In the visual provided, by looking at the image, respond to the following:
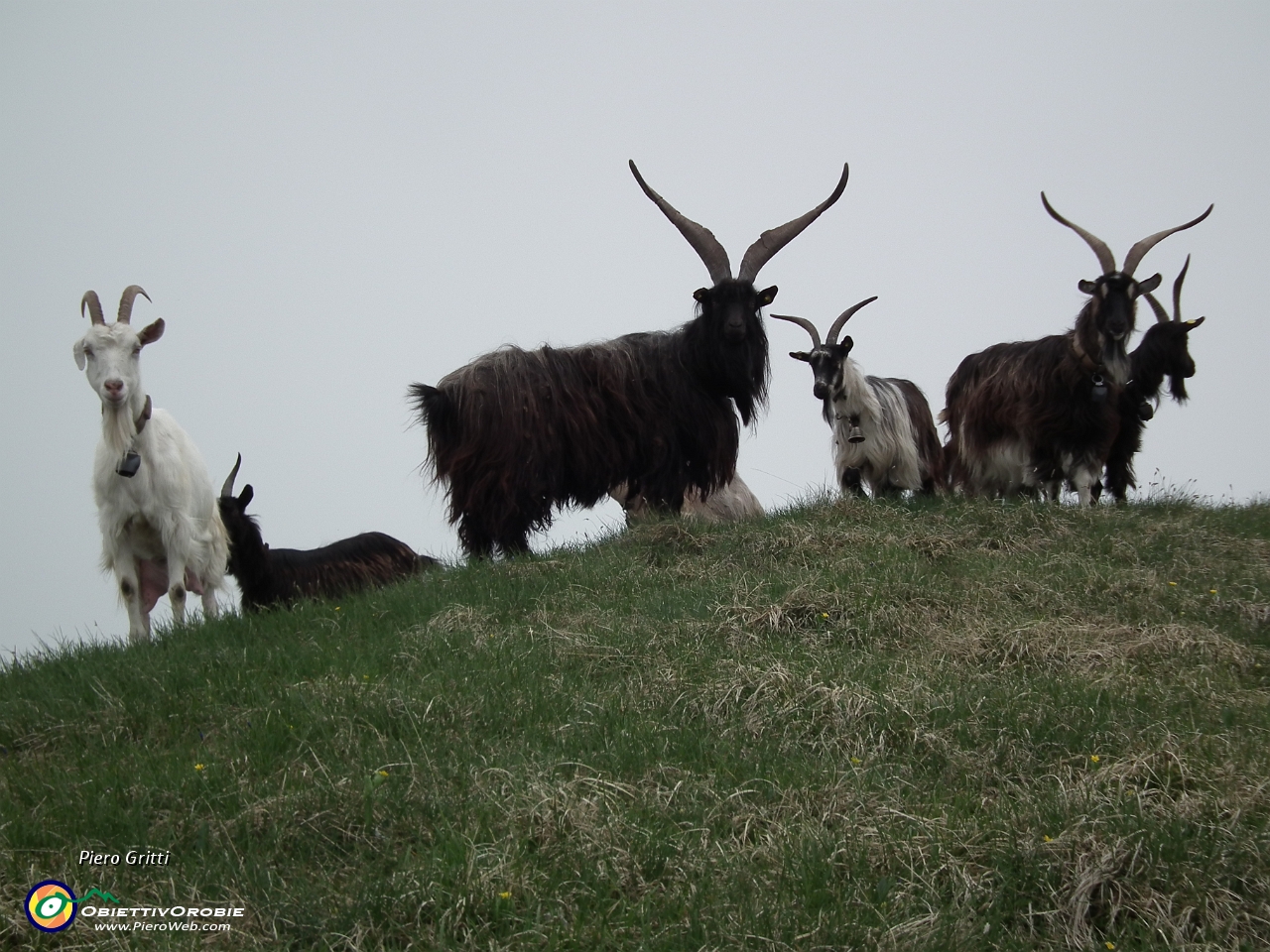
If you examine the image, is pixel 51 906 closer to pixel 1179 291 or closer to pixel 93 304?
pixel 93 304

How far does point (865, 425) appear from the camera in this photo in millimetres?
12148

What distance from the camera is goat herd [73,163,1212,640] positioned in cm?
869

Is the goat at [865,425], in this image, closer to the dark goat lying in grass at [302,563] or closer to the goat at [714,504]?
the goat at [714,504]

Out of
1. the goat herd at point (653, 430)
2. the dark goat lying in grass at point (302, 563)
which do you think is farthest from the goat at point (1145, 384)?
the dark goat lying in grass at point (302, 563)

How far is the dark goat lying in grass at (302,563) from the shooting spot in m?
10.1

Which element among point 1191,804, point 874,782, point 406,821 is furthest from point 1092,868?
point 406,821

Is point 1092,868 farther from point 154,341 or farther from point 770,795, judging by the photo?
point 154,341

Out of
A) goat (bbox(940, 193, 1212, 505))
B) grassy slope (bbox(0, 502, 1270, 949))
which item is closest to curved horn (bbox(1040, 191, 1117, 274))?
goat (bbox(940, 193, 1212, 505))

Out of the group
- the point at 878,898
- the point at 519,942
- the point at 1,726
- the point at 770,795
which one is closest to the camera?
the point at 519,942

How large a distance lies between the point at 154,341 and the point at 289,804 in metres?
5.05

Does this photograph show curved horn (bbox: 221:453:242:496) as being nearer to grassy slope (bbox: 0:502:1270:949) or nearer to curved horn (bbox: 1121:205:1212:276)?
grassy slope (bbox: 0:502:1270:949)

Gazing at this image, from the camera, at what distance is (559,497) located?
10406 millimetres

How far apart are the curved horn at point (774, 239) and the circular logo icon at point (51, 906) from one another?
832 cm

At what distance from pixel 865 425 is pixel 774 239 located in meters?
2.07
